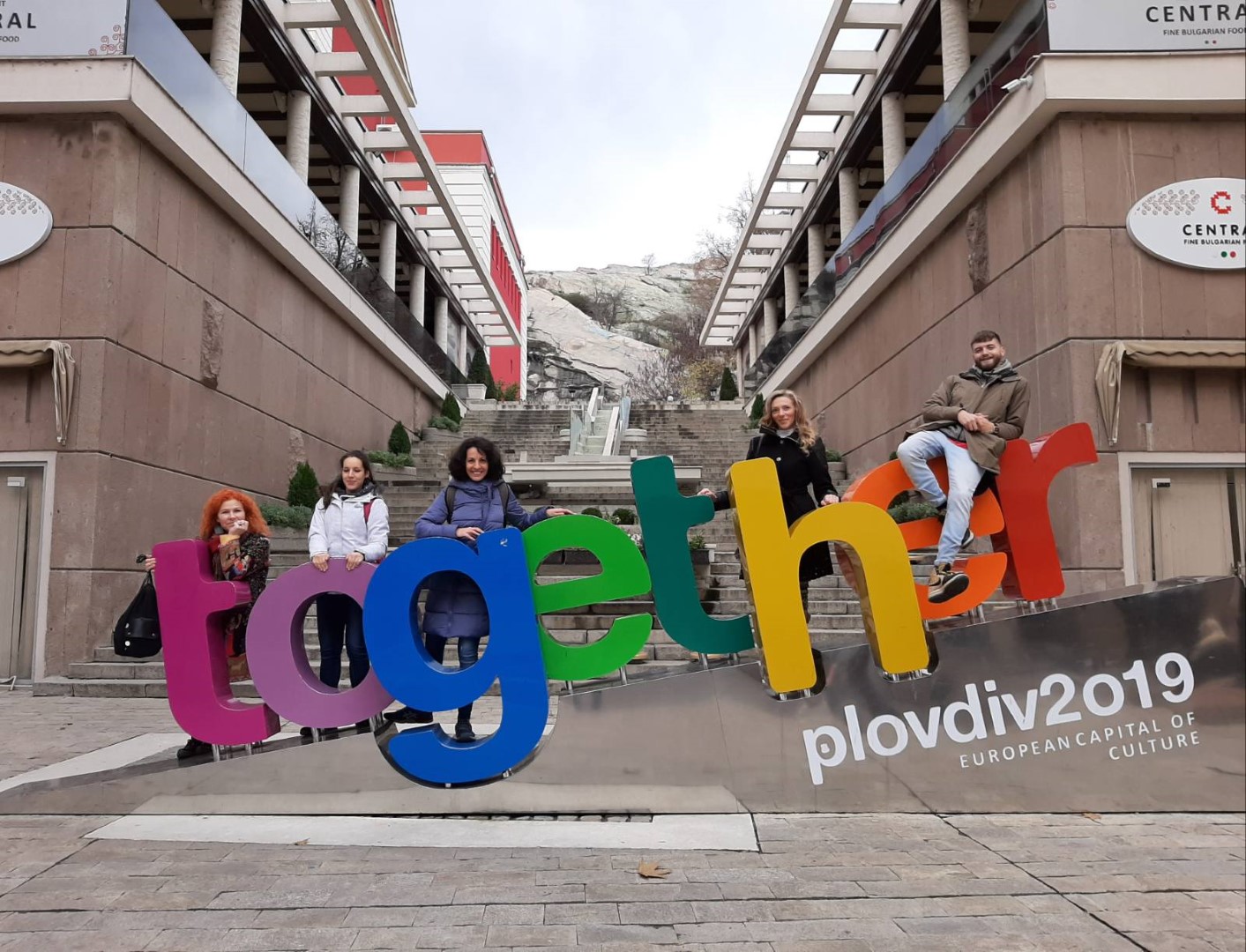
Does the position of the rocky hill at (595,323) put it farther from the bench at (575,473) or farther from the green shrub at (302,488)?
the green shrub at (302,488)

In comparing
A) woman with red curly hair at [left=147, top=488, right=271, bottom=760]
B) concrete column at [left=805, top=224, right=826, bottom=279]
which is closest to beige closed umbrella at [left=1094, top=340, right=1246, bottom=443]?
woman with red curly hair at [left=147, top=488, right=271, bottom=760]

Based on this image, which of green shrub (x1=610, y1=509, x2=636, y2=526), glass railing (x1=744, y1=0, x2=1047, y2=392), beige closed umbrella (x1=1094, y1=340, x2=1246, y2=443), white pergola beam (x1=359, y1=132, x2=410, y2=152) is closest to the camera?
beige closed umbrella (x1=1094, y1=340, x2=1246, y2=443)

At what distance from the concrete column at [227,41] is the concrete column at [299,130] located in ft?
9.15

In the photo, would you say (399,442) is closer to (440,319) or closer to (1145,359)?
(440,319)

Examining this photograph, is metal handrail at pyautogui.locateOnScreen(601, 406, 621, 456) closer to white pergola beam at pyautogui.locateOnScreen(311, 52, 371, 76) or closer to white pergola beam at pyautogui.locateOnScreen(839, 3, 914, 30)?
white pergola beam at pyautogui.locateOnScreen(311, 52, 371, 76)

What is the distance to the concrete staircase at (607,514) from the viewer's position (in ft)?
28.0

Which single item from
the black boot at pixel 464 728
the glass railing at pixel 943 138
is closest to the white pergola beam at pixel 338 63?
the glass railing at pixel 943 138

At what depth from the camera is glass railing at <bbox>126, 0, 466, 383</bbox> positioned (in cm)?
991

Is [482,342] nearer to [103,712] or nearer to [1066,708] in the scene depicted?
[103,712]

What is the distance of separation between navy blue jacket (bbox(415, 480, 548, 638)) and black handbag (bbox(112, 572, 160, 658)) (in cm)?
143

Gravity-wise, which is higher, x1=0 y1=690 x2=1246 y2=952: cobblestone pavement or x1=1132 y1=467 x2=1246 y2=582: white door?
x1=1132 y1=467 x2=1246 y2=582: white door

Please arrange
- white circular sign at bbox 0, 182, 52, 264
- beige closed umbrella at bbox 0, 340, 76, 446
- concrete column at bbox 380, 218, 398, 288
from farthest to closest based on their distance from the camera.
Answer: concrete column at bbox 380, 218, 398, 288 < white circular sign at bbox 0, 182, 52, 264 < beige closed umbrella at bbox 0, 340, 76, 446

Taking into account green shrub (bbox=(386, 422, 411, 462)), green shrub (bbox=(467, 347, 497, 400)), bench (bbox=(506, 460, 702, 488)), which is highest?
green shrub (bbox=(467, 347, 497, 400))

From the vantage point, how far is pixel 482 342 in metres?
Answer: 36.5
